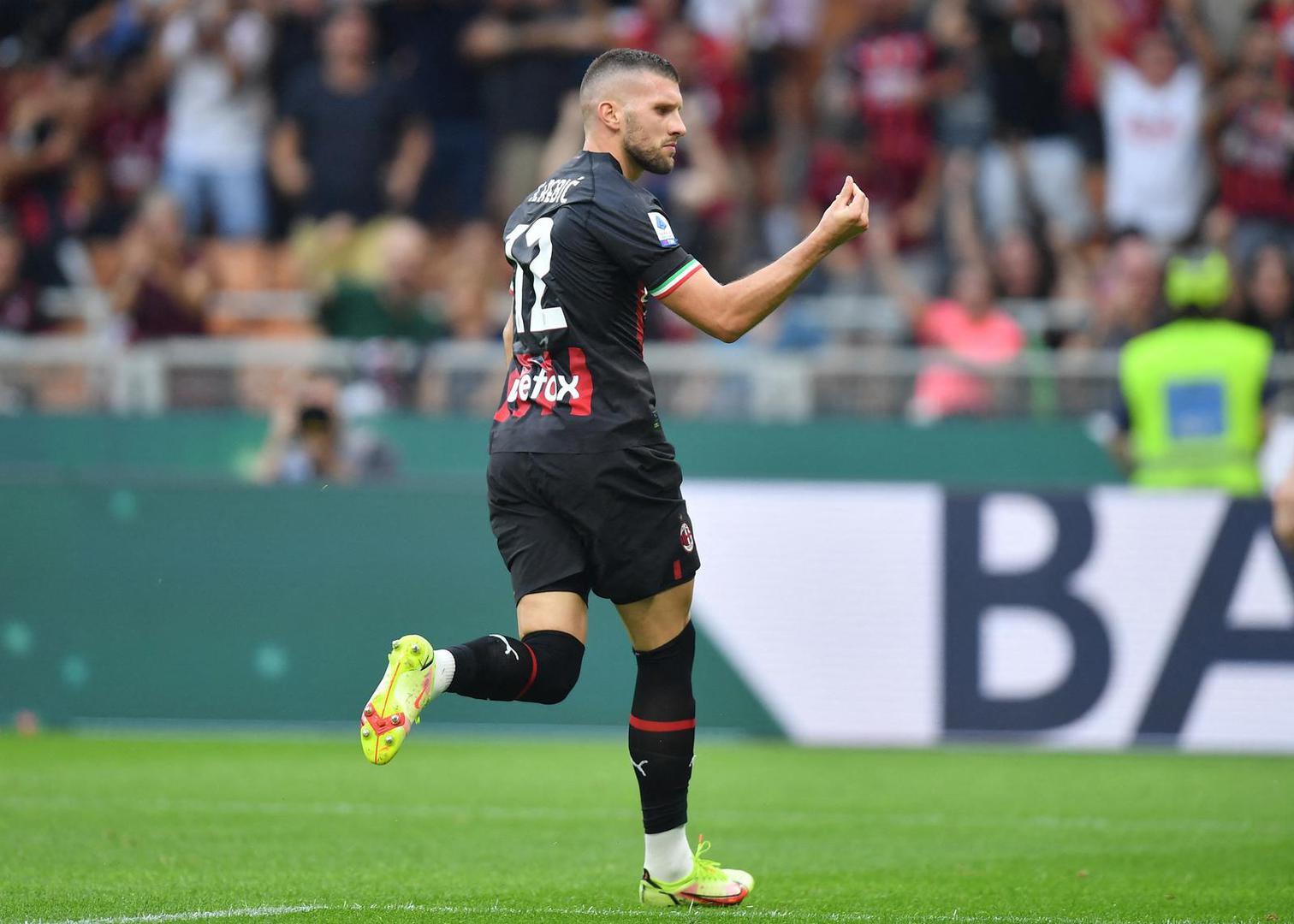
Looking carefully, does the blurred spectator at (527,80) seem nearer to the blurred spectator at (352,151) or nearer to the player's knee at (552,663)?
the blurred spectator at (352,151)

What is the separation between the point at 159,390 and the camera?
12.5 meters

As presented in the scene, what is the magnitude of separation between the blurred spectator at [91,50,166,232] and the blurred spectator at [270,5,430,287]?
5.20 ft

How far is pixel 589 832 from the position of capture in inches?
291

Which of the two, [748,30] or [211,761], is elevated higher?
[748,30]

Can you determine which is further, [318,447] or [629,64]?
[318,447]

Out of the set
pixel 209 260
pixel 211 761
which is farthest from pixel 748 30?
pixel 211 761

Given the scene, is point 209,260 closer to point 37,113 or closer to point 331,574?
point 37,113

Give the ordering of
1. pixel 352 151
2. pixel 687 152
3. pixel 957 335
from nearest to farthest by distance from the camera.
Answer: pixel 957 335 → pixel 687 152 → pixel 352 151

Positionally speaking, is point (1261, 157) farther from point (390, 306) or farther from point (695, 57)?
point (390, 306)

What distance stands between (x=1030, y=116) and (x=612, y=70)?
925cm

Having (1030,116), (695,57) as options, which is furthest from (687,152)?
(1030,116)

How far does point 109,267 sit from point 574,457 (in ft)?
32.7

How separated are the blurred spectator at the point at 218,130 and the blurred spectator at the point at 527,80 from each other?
173 cm

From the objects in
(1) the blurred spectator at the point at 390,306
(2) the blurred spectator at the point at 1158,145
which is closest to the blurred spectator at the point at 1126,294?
(2) the blurred spectator at the point at 1158,145
